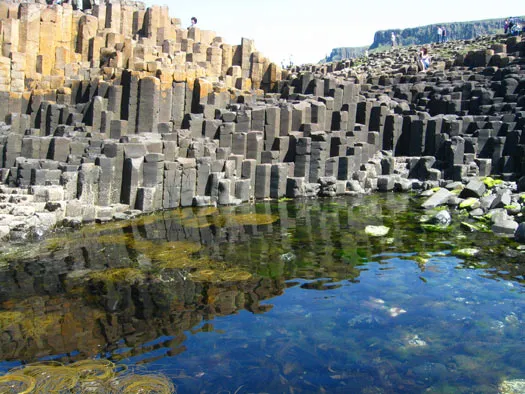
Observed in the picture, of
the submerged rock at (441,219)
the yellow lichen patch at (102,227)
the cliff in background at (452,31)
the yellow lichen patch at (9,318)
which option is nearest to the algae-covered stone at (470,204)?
the submerged rock at (441,219)

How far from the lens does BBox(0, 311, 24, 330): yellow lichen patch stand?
816 cm

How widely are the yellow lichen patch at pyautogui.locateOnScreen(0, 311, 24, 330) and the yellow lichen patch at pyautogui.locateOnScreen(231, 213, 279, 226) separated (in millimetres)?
7566

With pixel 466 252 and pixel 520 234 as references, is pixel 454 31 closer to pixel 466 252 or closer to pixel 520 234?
pixel 520 234

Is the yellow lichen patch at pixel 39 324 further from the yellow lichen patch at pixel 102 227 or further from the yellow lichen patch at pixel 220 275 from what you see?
the yellow lichen patch at pixel 102 227

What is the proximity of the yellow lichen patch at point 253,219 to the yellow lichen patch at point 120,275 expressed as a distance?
507 centimetres

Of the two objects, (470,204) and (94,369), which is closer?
(94,369)

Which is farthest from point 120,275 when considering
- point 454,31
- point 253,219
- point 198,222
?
point 454,31

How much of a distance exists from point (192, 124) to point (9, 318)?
1217 cm

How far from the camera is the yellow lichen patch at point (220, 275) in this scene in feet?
34.2

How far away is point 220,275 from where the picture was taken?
10695 millimetres

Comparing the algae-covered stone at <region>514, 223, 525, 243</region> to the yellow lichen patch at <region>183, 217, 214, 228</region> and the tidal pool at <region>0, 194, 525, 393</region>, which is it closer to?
the tidal pool at <region>0, 194, 525, 393</region>

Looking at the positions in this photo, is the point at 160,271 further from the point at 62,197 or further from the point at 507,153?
the point at 507,153

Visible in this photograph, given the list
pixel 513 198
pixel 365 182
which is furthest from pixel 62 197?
pixel 513 198

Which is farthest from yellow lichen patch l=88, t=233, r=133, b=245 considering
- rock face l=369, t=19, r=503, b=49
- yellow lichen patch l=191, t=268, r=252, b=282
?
rock face l=369, t=19, r=503, b=49
